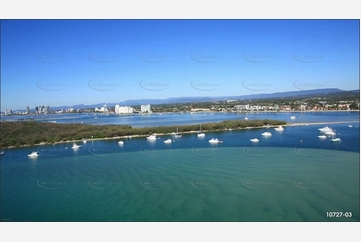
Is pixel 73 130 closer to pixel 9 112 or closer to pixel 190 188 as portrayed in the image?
pixel 9 112

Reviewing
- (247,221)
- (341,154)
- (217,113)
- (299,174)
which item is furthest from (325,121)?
(247,221)

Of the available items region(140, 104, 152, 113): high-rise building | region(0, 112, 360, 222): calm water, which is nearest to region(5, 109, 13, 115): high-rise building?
region(0, 112, 360, 222): calm water

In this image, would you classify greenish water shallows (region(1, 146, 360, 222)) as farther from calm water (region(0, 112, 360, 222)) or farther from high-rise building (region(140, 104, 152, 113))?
high-rise building (region(140, 104, 152, 113))

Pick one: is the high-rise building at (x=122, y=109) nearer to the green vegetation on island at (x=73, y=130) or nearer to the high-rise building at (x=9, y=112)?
the green vegetation on island at (x=73, y=130)

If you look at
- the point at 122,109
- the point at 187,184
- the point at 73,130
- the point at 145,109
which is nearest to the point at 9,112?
the point at 73,130

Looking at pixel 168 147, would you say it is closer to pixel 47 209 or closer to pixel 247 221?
pixel 47 209

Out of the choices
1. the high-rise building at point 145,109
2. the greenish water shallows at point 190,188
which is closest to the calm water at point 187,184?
the greenish water shallows at point 190,188
